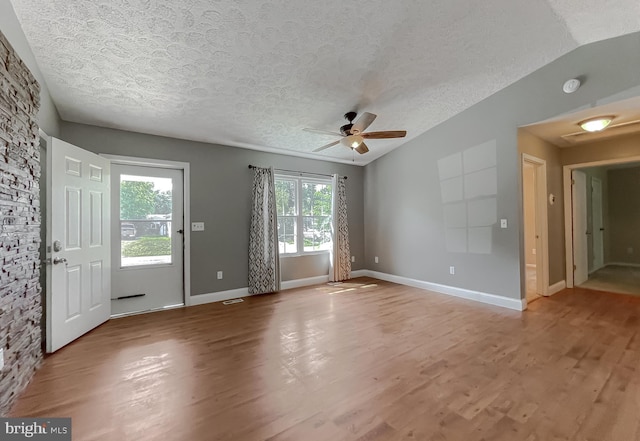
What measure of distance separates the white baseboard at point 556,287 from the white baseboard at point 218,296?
16.1 feet

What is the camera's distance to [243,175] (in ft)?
14.8

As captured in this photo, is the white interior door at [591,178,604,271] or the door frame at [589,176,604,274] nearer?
the door frame at [589,176,604,274]

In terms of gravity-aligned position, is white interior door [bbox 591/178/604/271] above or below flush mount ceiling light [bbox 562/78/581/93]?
below

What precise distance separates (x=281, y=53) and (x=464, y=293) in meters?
4.16

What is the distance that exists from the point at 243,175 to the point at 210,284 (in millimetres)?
1835

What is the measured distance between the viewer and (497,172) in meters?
3.82

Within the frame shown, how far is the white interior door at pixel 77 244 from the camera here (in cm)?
256

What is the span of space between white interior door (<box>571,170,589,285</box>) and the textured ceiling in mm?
2691

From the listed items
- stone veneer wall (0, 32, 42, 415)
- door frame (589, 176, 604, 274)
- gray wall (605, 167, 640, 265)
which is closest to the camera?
stone veneer wall (0, 32, 42, 415)

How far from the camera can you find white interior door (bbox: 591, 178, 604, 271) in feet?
19.7

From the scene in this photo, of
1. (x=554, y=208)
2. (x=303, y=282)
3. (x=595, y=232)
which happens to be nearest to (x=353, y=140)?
(x=303, y=282)

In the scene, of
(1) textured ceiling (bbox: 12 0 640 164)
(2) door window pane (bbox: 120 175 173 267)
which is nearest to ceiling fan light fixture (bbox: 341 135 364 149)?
(1) textured ceiling (bbox: 12 0 640 164)

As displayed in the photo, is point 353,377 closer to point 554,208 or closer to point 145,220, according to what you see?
point 145,220

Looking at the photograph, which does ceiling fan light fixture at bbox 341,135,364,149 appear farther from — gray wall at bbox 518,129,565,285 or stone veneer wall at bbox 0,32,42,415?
stone veneer wall at bbox 0,32,42,415
